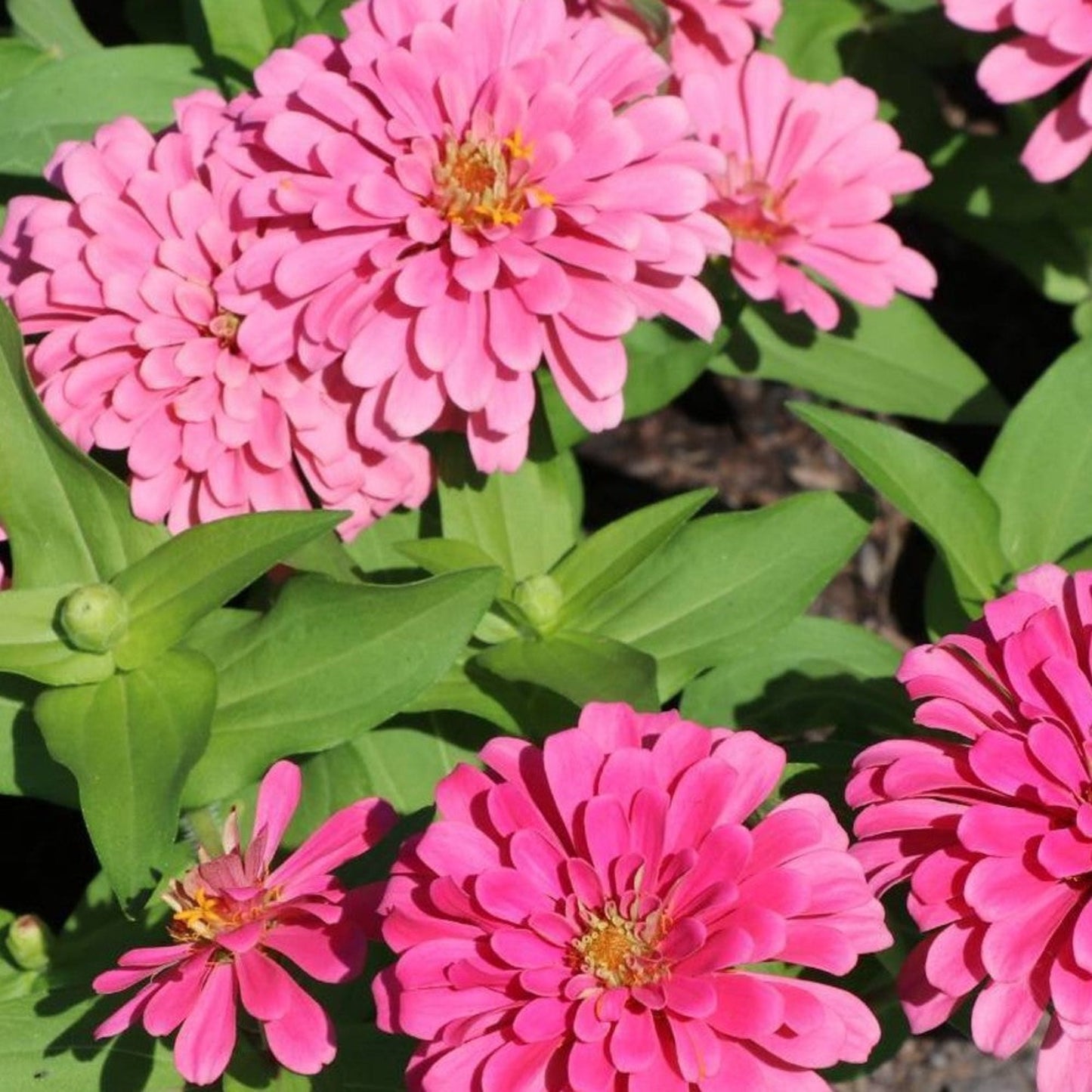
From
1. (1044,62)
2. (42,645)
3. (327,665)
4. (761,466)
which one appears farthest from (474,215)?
(761,466)

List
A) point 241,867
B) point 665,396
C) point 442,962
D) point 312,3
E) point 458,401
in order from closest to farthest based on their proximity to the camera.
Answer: point 442,962
point 241,867
point 458,401
point 665,396
point 312,3

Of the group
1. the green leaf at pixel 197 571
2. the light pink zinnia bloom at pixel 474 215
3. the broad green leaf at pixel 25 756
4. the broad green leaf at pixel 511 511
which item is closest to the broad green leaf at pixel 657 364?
the broad green leaf at pixel 511 511

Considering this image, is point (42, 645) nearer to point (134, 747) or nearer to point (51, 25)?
point (134, 747)

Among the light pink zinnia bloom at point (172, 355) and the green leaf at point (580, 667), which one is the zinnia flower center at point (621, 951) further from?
the light pink zinnia bloom at point (172, 355)

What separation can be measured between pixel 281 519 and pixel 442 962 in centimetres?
35

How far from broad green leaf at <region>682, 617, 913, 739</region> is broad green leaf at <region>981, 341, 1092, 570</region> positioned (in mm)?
162

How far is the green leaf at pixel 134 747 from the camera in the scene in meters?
1.09

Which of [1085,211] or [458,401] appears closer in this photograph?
[458,401]

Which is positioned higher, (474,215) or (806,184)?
(474,215)

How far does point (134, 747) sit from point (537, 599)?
0.34m

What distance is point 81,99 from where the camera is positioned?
1571 millimetres

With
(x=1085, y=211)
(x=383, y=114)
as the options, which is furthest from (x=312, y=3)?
(x=1085, y=211)

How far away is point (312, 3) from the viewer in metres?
1.64

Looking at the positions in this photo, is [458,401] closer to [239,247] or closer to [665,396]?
[239,247]
